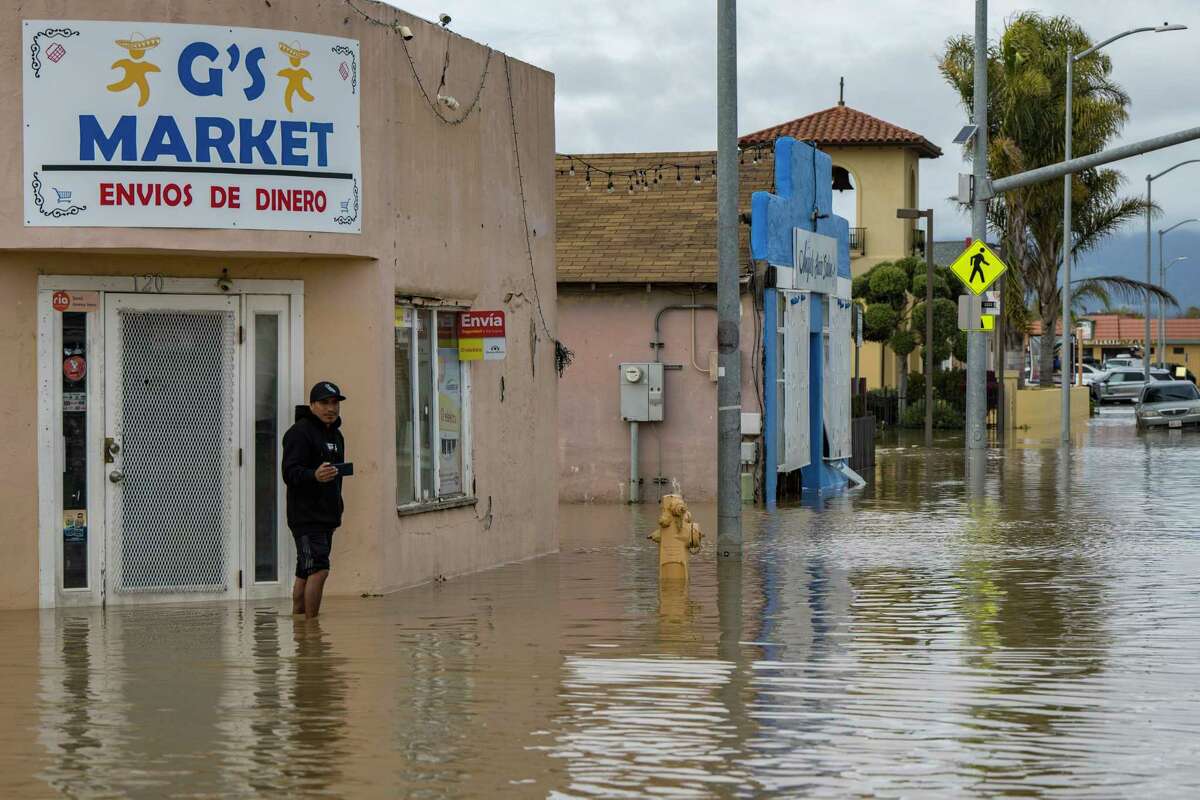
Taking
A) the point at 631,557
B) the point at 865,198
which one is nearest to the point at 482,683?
the point at 631,557

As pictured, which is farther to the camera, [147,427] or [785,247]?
[785,247]

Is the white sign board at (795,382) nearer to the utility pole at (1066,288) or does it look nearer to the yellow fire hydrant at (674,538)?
the yellow fire hydrant at (674,538)

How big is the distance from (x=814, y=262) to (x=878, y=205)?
115 ft

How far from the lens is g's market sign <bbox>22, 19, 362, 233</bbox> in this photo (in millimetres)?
13289

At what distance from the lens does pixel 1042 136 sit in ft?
173

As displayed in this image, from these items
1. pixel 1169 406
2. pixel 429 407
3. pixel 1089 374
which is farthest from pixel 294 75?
pixel 1089 374

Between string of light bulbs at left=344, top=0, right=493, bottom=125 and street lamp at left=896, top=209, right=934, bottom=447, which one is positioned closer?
string of light bulbs at left=344, top=0, right=493, bottom=125

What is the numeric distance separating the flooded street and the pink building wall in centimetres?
748

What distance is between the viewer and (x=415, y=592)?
48.3ft

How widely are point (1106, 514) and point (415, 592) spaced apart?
1040cm

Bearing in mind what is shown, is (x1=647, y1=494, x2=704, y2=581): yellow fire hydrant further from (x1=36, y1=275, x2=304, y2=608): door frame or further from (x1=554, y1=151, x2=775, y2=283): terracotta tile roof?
(x1=554, y1=151, x2=775, y2=283): terracotta tile roof

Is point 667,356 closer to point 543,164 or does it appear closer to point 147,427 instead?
point 543,164

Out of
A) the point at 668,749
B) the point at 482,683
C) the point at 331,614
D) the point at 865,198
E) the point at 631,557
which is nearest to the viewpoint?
the point at 668,749

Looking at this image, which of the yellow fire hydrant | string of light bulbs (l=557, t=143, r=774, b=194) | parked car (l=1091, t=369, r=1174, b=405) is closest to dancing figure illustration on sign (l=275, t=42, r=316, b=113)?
the yellow fire hydrant
